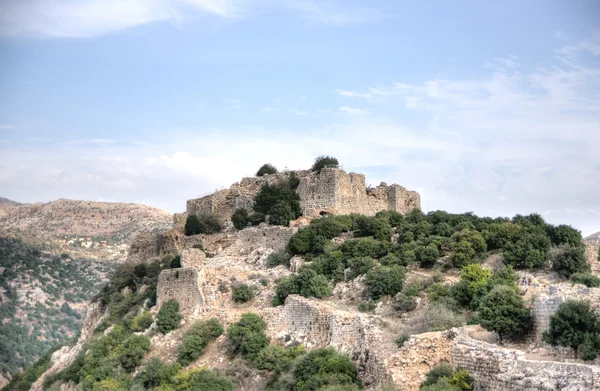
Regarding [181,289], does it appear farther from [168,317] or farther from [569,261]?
[569,261]

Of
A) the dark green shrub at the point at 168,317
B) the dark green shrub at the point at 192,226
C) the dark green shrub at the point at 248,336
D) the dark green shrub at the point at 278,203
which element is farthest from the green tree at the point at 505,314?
the dark green shrub at the point at 192,226

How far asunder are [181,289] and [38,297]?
4361cm

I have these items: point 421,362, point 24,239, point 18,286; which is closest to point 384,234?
point 421,362

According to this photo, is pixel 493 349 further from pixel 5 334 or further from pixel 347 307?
pixel 5 334

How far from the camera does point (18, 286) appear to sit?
70.5 meters

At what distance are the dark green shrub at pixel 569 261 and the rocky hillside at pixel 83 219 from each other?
2235 inches

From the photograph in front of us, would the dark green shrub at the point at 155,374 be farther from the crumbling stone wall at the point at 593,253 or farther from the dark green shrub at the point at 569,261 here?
the crumbling stone wall at the point at 593,253

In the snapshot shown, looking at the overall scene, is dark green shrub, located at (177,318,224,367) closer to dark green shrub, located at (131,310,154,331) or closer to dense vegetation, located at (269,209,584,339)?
dense vegetation, located at (269,209,584,339)

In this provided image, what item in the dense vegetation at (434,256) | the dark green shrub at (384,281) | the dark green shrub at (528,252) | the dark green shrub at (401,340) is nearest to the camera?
the dark green shrub at (401,340)

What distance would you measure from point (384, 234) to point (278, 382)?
10.9 m

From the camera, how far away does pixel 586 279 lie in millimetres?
24953

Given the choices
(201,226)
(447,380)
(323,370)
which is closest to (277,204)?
(201,226)

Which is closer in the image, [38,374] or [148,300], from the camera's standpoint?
[148,300]

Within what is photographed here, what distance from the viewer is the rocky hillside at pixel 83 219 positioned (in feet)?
276
